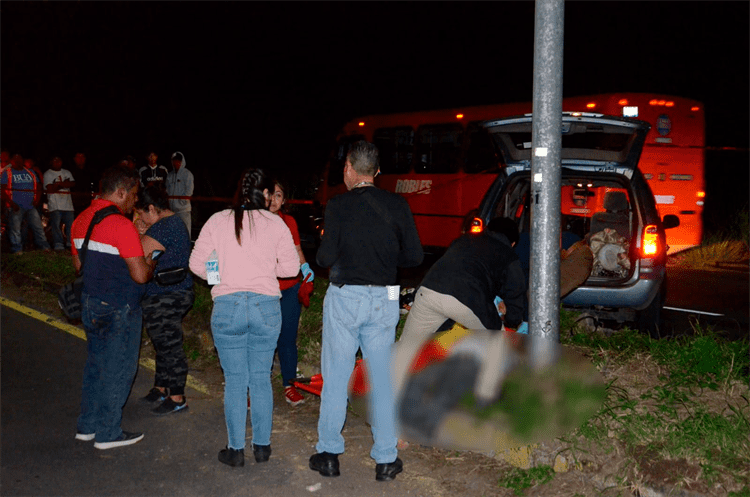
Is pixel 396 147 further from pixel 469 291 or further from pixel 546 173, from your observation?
pixel 546 173

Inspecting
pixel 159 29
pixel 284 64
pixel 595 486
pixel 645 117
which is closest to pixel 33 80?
pixel 159 29

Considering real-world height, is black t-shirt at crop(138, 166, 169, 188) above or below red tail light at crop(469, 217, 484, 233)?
above

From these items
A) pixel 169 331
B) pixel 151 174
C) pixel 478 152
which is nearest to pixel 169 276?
pixel 169 331

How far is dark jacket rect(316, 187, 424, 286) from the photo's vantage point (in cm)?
459

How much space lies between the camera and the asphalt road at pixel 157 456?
463 centimetres

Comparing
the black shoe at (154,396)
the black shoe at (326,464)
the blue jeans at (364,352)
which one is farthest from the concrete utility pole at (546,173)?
the black shoe at (154,396)

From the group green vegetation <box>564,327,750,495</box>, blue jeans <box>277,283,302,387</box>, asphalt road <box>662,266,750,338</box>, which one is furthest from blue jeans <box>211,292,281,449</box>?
asphalt road <box>662,266,750,338</box>

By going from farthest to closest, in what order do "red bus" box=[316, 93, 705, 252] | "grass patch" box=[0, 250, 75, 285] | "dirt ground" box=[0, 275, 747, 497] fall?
"red bus" box=[316, 93, 705, 252] < "grass patch" box=[0, 250, 75, 285] < "dirt ground" box=[0, 275, 747, 497]

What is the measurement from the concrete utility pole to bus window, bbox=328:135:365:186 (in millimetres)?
12831

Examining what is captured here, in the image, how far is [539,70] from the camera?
4.63m

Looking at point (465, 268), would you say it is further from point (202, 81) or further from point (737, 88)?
point (202, 81)

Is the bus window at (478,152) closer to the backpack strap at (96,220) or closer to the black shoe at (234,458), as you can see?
the backpack strap at (96,220)

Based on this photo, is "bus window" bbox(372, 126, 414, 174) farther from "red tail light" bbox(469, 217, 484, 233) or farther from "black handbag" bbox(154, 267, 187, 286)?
"black handbag" bbox(154, 267, 187, 286)

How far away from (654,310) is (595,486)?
395 centimetres
